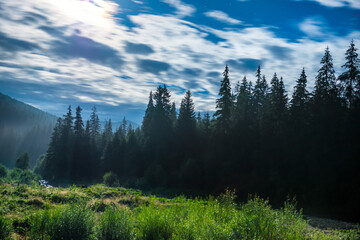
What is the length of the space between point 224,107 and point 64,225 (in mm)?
37816

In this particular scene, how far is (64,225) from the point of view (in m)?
6.59

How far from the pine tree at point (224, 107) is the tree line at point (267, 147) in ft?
0.56

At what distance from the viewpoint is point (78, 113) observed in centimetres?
6575

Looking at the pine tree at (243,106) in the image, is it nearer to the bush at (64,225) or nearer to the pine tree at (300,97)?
the pine tree at (300,97)

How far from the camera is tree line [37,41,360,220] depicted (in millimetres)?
33500

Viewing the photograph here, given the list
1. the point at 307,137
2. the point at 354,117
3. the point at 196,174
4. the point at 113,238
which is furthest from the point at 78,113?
the point at 113,238

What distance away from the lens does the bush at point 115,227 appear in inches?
277

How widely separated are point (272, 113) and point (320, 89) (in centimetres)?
773

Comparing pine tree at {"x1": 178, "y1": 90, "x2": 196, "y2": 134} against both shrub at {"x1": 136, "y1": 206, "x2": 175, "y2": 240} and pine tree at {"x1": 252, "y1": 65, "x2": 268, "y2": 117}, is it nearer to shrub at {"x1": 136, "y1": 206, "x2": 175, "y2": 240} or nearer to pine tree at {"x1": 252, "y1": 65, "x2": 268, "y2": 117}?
pine tree at {"x1": 252, "y1": 65, "x2": 268, "y2": 117}

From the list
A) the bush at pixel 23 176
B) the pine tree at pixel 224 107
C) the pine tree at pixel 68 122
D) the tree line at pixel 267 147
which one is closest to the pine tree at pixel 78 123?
the pine tree at pixel 68 122

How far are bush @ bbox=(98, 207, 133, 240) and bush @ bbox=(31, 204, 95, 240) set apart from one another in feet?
1.09

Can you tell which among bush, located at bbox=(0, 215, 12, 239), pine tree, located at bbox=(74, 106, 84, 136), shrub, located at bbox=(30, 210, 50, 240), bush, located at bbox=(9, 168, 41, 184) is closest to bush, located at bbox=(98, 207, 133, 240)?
shrub, located at bbox=(30, 210, 50, 240)

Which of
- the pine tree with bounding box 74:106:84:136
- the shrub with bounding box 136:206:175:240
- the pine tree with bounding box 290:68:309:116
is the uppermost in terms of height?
the pine tree with bounding box 290:68:309:116

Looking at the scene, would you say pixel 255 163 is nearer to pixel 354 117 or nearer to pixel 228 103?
pixel 228 103
